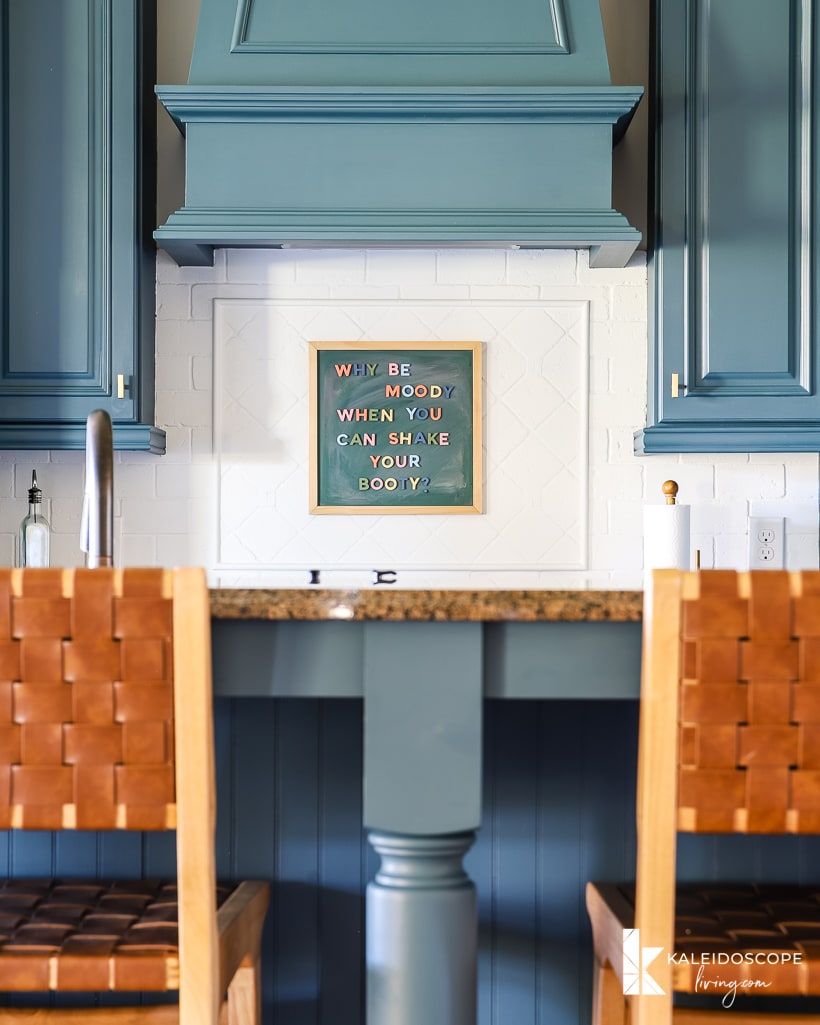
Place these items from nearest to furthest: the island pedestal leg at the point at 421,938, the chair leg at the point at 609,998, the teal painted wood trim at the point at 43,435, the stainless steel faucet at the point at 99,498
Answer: the island pedestal leg at the point at 421,938 < the chair leg at the point at 609,998 < the stainless steel faucet at the point at 99,498 < the teal painted wood trim at the point at 43,435

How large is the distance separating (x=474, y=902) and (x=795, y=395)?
1.48m

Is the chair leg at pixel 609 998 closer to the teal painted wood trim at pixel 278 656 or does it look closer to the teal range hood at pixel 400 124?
the teal painted wood trim at pixel 278 656

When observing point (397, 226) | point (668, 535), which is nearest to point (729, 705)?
point (668, 535)

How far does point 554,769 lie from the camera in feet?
5.42

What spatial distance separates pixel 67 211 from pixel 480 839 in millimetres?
1613

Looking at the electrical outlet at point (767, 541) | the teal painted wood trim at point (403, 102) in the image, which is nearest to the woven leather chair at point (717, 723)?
the teal painted wood trim at point (403, 102)

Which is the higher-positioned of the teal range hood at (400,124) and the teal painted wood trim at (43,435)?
the teal range hood at (400,124)

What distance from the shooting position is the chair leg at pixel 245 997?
4.85ft

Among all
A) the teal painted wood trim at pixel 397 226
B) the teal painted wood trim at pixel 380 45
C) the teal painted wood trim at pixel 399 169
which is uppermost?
the teal painted wood trim at pixel 380 45

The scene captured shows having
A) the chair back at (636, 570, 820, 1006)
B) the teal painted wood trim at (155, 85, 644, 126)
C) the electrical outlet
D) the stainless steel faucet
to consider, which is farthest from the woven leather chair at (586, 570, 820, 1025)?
the electrical outlet

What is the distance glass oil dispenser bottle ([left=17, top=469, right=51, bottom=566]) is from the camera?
232 centimetres

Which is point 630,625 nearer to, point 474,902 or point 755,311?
point 474,902

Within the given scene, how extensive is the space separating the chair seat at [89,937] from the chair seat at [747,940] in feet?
2.03

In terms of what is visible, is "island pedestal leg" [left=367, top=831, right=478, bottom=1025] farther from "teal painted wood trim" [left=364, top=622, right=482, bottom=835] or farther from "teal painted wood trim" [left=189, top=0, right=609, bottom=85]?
"teal painted wood trim" [left=189, top=0, right=609, bottom=85]
